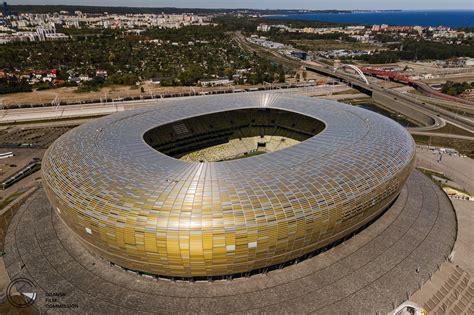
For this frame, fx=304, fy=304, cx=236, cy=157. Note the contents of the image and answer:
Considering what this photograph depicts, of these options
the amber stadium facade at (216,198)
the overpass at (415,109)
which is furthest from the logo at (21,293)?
the overpass at (415,109)

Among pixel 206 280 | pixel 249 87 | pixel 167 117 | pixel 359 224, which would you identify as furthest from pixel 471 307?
pixel 249 87

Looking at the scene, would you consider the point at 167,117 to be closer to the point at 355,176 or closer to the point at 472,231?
the point at 355,176

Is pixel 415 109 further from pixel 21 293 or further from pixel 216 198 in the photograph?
pixel 21 293

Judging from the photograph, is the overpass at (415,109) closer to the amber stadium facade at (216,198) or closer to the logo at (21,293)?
the amber stadium facade at (216,198)

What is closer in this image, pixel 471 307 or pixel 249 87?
pixel 471 307

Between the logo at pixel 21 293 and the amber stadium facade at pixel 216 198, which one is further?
the logo at pixel 21 293

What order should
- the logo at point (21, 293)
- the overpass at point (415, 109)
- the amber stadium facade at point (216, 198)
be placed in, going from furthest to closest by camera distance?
1. the overpass at point (415, 109)
2. the logo at point (21, 293)
3. the amber stadium facade at point (216, 198)
